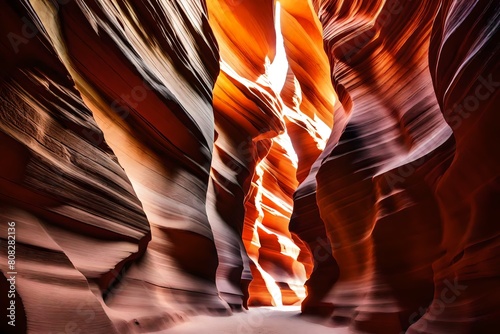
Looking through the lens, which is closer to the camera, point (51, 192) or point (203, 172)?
point (51, 192)

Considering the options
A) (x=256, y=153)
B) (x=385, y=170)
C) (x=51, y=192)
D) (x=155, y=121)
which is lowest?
(x=256, y=153)

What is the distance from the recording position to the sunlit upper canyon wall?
2.42 meters

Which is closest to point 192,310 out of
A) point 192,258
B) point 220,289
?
point 192,258

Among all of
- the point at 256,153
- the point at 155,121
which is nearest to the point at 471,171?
the point at 155,121

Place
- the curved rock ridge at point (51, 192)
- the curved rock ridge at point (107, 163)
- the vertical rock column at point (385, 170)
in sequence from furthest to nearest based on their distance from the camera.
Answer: the vertical rock column at point (385, 170), the curved rock ridge at point (107, 163), the curved rock ridge at point (51, 192)

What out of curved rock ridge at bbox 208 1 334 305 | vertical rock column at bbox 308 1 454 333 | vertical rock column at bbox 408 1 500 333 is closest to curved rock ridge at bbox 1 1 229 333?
curved rock ridge at bbox 208 1 334 305

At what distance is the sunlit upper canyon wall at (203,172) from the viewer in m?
2.42

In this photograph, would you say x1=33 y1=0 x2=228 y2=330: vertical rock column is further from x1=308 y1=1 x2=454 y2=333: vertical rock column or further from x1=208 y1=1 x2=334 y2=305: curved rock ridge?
x1=308 y1=1 x2=454 y2=333: vertical rock column

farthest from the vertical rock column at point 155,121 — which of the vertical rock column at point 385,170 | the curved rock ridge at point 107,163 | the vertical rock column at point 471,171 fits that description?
the vertical rock column at point 471,171

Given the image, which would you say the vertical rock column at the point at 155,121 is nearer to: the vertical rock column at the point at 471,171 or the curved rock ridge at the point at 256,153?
the curved rock ridge at the point at 256,153

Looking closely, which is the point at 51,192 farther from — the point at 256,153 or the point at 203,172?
the point at 256,153

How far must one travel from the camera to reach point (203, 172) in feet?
20.3

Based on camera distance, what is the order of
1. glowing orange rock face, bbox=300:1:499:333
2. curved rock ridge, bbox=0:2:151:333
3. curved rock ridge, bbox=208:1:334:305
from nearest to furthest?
curved rock ridge, bbox=0:2:151:333, glowing orange rock face, bbox=300:1:499:333, curved rock ridge, bbox=208:1:334:305

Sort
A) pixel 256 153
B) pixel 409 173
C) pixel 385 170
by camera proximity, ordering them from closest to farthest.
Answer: pixel 409 173 → pixel 385 170 → pixel 256 153
